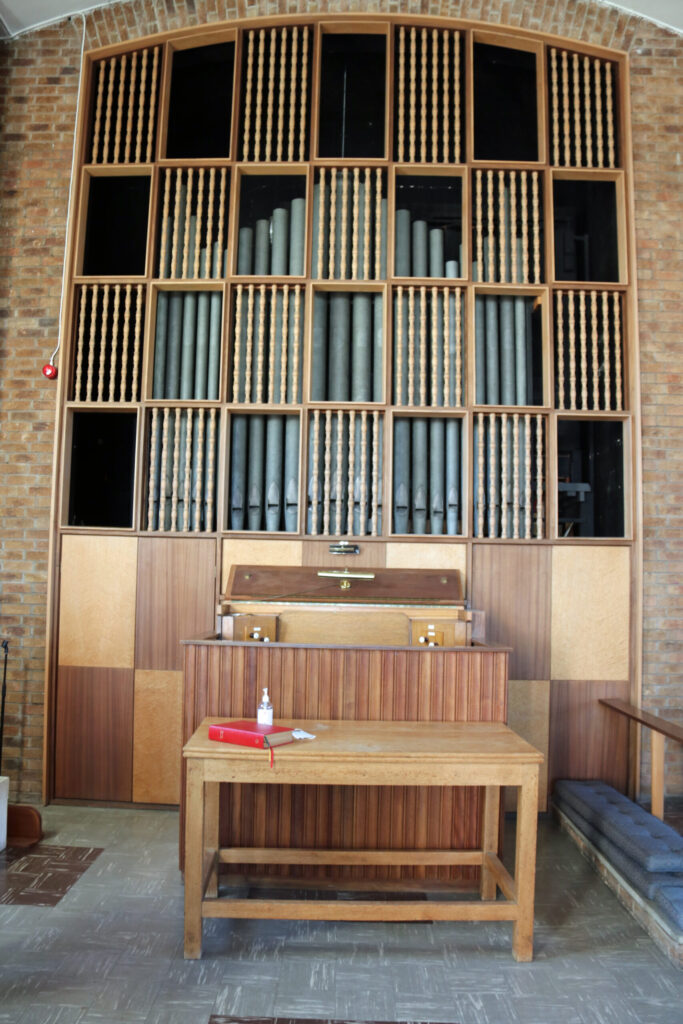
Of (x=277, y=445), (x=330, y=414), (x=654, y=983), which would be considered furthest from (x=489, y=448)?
(x=654, y=983)

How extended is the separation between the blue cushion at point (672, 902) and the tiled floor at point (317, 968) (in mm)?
151

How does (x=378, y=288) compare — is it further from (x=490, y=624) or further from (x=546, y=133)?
(x=490, y=624)

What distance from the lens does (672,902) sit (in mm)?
2912

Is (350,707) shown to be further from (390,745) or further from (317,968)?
(317,968)

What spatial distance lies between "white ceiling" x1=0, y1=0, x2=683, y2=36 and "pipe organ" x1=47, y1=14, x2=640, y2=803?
29cm

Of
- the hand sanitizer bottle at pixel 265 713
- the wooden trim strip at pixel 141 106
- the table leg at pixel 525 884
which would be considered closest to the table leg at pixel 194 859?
the hand sanitizer bottle at pixel 265 713

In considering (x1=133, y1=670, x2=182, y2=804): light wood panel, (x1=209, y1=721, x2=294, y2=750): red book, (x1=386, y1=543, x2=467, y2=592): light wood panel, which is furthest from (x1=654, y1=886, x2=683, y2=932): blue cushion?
(x1=133, y1=670, x2=182, y2=804): light wood panel

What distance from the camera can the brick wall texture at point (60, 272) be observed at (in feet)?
15.1

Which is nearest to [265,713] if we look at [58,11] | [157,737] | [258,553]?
[258,553]

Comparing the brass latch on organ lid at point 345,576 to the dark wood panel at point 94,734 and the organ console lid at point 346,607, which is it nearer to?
the organ console lid at point 346,607

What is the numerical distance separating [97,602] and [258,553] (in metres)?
1.03

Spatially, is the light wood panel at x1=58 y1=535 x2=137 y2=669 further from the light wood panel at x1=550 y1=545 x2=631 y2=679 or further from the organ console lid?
the light wood panel at x1=550 y1=545 x2=631 y2=679

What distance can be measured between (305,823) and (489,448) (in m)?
2.47

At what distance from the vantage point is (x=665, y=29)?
190 inches
